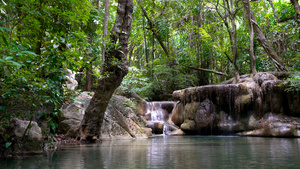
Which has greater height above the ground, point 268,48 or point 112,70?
point 268,48

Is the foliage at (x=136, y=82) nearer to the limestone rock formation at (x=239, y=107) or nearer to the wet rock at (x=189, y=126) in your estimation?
the limestone rock formation at (x=239, y=107)

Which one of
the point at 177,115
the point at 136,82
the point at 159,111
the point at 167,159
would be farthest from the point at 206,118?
the point at 167,159

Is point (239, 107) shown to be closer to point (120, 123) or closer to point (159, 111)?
point (159, 111)

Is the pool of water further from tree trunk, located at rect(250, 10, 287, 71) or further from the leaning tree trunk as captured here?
tree trunk, located at rect(250, 10, 287, 71)

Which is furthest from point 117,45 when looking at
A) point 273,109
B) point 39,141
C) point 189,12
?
point 189,12

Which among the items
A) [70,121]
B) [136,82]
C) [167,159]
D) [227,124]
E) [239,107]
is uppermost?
[136,82]

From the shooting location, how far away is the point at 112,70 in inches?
254

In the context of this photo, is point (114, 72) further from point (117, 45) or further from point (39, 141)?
point (39, 141)

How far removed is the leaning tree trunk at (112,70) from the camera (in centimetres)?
634

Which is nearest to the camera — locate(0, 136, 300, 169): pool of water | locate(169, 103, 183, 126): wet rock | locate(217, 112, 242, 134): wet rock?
locate(0, 136, 300, 169): pool of water

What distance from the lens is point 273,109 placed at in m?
12.0

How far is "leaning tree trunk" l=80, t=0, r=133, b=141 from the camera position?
6.34m

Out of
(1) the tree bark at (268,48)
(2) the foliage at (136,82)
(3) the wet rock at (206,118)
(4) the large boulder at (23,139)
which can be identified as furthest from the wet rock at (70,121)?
(1) the tree bark at (268,48)

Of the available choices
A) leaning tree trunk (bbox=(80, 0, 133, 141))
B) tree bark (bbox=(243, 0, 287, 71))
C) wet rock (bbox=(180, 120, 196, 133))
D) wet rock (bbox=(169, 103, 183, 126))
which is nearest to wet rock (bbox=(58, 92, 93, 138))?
leaning tree trunk (bbox=(80, 0, 133, 141))
